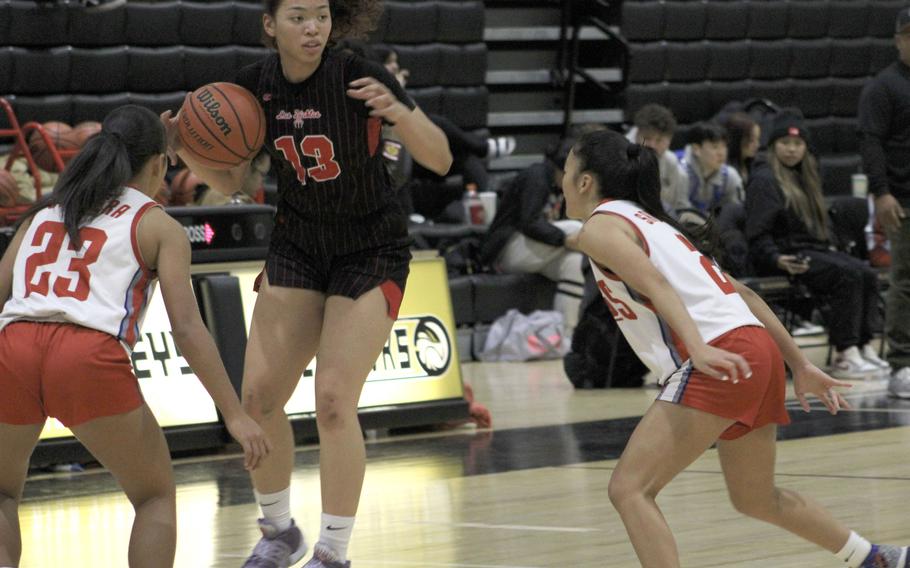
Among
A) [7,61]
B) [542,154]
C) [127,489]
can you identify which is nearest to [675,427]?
[127,489]

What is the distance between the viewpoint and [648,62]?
45.1 feet

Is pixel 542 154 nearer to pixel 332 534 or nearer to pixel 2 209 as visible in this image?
pixel 2 209

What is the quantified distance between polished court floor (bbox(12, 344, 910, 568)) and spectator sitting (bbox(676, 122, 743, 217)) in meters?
2.70

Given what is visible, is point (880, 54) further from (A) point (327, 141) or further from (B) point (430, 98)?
(A) point (327, 141)

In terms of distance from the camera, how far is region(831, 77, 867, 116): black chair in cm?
1480

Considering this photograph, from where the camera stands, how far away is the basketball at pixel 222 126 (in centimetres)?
422

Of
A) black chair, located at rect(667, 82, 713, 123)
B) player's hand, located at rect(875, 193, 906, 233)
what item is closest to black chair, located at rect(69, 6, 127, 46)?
black chair, located at rect(667, 82, 713, 123)

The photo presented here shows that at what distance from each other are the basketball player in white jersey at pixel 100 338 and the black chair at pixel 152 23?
24.3 feet

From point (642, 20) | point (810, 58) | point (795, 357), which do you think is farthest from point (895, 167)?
point (810, 58)

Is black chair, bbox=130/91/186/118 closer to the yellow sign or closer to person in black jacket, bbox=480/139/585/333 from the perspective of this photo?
person in black jacket, bbox=480/139/585/333

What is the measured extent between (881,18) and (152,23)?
25.1ft

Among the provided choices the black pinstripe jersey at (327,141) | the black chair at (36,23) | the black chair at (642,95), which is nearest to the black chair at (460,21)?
the black chair at (642,95)

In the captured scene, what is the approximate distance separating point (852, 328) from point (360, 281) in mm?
5586

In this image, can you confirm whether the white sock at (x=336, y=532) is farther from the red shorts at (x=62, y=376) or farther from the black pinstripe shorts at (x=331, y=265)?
the red shorts at (x=62, y=376)
